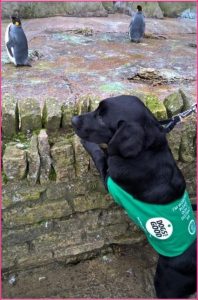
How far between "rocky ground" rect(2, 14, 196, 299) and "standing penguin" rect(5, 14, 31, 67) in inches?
3.9

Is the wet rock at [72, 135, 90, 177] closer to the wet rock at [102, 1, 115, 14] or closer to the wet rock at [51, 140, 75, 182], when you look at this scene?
the wet rock at [51, 140, 75, 182]

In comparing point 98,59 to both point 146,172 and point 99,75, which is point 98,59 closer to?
point 99,75

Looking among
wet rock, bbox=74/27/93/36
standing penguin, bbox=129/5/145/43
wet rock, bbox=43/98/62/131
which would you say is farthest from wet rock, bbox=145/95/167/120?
wet rock, bbox=74/27/93/36

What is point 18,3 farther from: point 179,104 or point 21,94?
point 179,104

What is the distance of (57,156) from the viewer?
2.67 m

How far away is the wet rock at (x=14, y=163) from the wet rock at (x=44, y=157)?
0.36 feet

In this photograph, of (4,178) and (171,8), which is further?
(171,8)

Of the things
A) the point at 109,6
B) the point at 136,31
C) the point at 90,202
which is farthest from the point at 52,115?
the point at 109,6

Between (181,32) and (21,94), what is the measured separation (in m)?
4.04

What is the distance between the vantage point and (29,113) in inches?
107

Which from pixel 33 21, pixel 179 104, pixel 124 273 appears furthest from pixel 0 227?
pixel 33 21

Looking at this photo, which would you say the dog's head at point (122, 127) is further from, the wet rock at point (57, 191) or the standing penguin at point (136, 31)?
the standing penguin at point (136, 31)

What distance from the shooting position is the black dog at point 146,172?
2.20 meters

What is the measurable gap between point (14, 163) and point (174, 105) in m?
1.17
